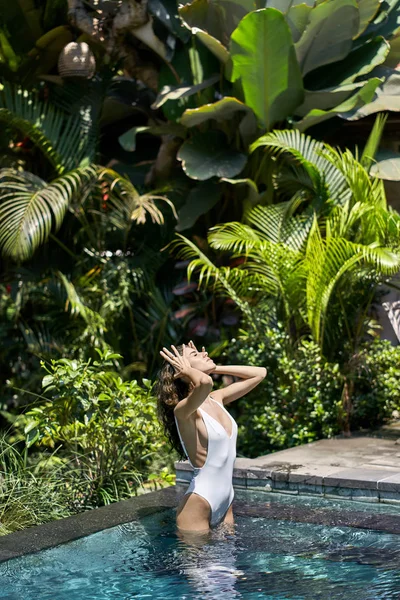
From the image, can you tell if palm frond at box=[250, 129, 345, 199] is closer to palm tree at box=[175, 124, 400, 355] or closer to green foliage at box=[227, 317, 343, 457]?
palm tree at box=[175, 124, 400, 355]

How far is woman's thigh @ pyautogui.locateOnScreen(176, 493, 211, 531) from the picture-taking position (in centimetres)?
505

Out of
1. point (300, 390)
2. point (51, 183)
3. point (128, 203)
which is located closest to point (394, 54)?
point (128, 203)

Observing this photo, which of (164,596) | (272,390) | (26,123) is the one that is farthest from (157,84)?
(164,596)

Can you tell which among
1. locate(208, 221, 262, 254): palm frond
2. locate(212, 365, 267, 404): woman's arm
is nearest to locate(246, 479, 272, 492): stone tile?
locate(212, 365, 267, 404): woman's arm

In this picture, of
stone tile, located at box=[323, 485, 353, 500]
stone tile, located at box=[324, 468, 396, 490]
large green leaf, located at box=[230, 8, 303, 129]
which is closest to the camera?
stone tile, located at box=[324, 468, 396, 490]

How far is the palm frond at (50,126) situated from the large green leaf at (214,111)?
1403 mm

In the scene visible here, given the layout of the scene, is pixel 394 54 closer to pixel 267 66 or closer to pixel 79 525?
pixel 267 66

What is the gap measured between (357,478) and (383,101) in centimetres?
496

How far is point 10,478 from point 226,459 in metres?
1.84

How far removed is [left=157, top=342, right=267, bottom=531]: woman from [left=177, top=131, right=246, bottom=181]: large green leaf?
14.7 ft

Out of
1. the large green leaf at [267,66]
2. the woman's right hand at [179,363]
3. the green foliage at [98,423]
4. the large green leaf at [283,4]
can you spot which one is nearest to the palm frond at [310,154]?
the large green leaf at [267,66]

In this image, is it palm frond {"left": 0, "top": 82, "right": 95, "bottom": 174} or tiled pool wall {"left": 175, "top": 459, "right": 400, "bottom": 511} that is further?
palm frond {"left": 0, "top": 82, "right": 95, "bottom": 174}

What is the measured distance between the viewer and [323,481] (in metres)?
6.20

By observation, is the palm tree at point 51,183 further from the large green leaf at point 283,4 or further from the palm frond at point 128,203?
the large green leaf at point 283,4
